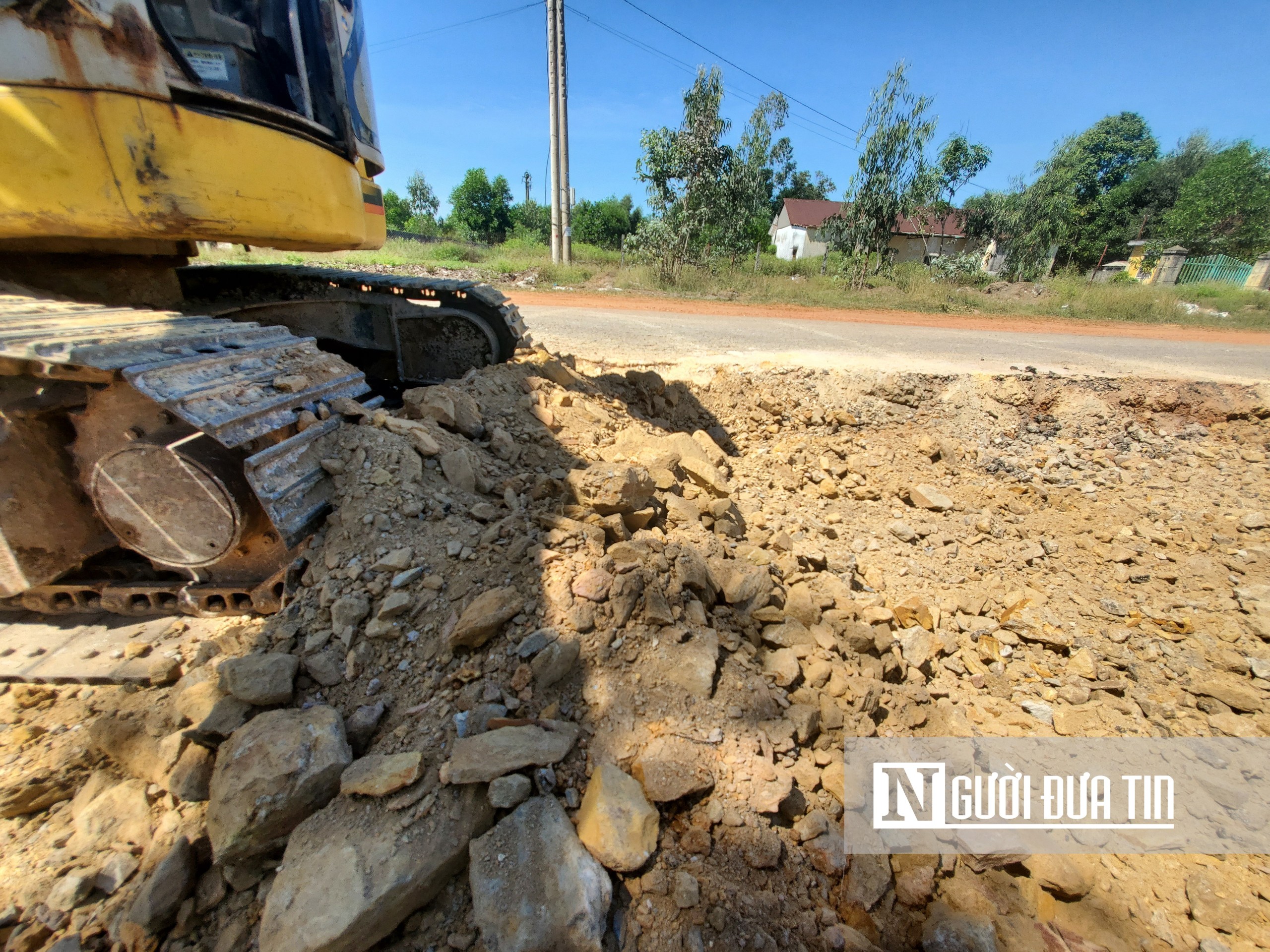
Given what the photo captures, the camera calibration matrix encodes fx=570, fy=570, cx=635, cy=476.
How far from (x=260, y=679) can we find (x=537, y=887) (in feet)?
3.50

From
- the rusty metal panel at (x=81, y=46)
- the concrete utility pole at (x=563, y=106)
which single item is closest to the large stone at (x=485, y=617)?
the rusty metal panel at (x=81, y=46)

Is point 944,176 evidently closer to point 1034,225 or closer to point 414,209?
point 1034,225

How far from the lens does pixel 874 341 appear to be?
8.18 meters

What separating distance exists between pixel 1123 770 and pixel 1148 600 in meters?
1.46

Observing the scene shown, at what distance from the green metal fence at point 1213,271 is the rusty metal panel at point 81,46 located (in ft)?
101

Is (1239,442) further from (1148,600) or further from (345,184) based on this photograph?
(345,184)

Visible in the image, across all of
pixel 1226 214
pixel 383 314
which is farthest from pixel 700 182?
pixel 1226 214

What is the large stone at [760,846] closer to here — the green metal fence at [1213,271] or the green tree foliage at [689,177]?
the green tree foliage at [689,177]

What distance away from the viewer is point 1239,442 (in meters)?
4.78

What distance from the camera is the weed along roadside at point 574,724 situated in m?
1.43

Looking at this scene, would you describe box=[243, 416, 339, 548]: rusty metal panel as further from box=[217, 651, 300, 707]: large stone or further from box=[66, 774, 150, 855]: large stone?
box=[66, 774, 150, 855]: large stone

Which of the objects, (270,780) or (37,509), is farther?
(37,509)

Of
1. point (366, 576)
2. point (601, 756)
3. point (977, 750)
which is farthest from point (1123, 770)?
point (366, 576)

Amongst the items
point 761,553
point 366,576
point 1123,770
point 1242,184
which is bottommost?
point 1123,770
